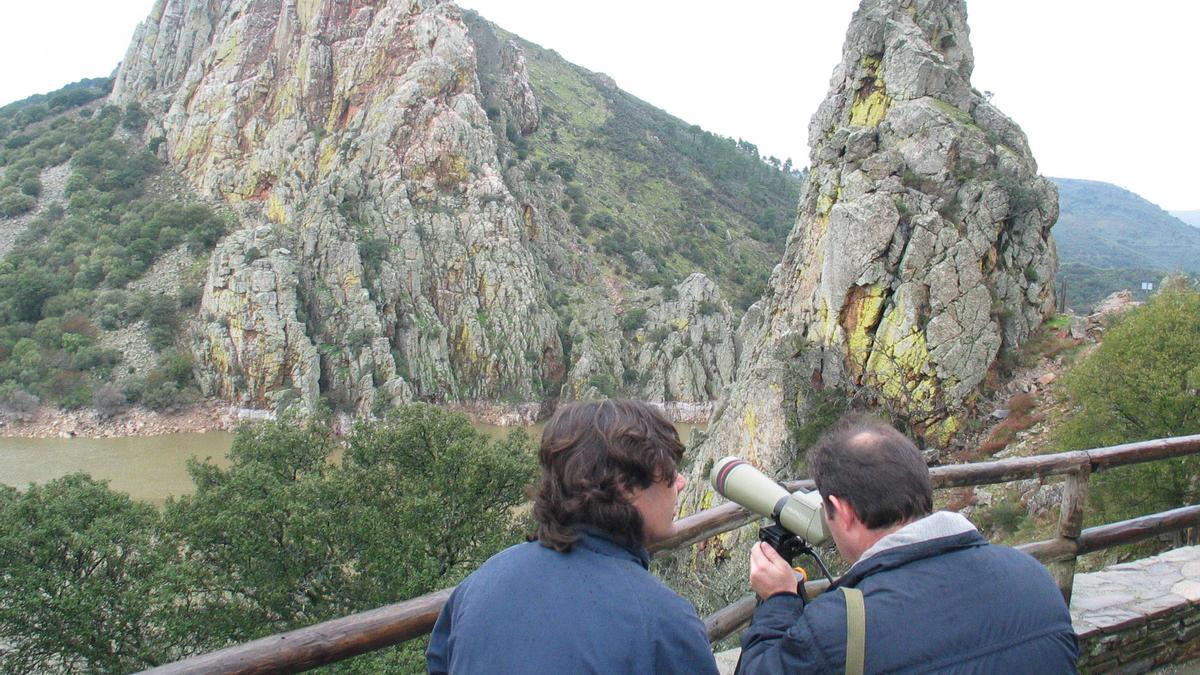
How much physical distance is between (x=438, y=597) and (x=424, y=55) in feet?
172

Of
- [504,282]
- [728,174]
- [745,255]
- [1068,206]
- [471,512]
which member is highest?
[1068,206]

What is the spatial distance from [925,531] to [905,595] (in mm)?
190

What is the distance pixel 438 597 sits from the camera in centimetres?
231

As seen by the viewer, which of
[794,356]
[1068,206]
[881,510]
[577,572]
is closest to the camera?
[577,572]

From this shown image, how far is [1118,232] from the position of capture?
12912 cm

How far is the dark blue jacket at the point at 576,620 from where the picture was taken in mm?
1350

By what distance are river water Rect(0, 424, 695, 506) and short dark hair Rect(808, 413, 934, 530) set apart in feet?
95.8

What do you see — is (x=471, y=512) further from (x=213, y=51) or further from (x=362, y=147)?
(x=213, y=51)

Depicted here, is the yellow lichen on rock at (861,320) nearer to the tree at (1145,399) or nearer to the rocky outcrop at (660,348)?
the tree at (1145,399)

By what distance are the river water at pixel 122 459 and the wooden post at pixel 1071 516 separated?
26.8 metres

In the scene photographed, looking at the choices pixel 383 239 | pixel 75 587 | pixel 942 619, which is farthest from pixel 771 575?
pixel 383 239

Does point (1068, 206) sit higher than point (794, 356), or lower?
higher

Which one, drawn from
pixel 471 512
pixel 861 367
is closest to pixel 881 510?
pixel 471 512

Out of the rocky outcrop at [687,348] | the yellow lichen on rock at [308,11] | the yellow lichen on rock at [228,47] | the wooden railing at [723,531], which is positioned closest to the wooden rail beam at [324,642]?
the wooden railing at [723,531]
